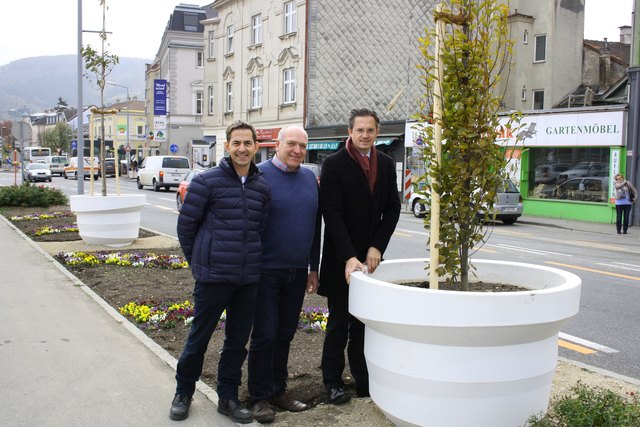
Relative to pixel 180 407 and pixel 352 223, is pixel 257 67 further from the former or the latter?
pixel 180 407

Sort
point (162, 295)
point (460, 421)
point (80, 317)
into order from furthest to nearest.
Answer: point (162, 295), point (80, 317), point (460, 421)

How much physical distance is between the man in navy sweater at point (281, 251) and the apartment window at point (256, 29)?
36.3 metres

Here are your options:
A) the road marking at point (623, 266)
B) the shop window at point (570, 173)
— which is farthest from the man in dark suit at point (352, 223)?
the shop window at point (570, 173)

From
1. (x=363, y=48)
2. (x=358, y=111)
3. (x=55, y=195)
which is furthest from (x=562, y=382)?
(x=363, y=48)

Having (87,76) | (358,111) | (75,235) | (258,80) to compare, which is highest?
(258,80)

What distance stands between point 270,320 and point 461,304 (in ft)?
4.86

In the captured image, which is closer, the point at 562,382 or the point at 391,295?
the point at 391,295

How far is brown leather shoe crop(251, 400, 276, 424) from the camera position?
4.29 m

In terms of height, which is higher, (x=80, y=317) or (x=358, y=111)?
(x=358, y=111)

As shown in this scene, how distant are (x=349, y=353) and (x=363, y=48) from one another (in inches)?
1273

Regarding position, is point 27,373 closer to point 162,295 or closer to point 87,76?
point 162,295

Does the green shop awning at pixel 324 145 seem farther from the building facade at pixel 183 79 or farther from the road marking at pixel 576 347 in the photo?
the building facade at pixel 183 79

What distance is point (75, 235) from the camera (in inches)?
578

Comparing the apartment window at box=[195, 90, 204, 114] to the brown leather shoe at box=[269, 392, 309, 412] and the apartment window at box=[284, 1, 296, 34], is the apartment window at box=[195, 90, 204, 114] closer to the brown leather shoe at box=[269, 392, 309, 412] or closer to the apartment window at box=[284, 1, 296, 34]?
the apartment window at box=[284, 1, 296, 34]
